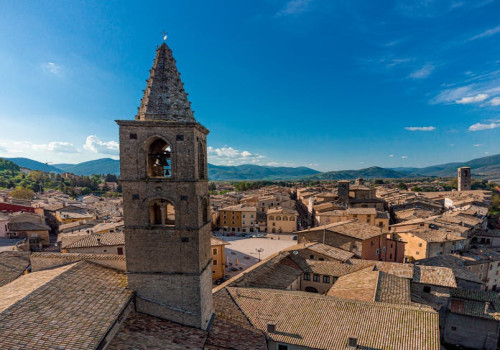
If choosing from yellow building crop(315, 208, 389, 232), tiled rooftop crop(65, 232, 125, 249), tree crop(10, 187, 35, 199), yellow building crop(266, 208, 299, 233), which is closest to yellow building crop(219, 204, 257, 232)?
yellow building crop(266, 208, 299, 233)

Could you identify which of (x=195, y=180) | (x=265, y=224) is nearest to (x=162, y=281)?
(x=195, y=180)

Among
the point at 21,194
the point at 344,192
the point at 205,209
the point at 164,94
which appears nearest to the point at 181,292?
the point at 205,209

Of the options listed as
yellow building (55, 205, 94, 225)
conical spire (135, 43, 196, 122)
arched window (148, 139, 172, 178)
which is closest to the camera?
conical spire (135, 43, 196, 122)

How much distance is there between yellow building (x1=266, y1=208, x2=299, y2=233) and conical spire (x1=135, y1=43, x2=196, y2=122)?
58215mm

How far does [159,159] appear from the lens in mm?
15492

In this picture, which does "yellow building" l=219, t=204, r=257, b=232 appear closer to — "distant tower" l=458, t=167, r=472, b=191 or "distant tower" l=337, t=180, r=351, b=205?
"distant tower" l=337, t=180, r=351, b=205

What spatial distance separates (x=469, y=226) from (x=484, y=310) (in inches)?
1110

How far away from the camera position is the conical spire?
43.1 feet

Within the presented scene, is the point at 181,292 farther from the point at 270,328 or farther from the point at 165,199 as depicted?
the point at 270,328

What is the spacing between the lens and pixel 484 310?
24094 mm

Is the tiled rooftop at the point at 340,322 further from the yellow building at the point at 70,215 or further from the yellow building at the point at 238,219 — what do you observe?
the yellow building at the point at 238,219

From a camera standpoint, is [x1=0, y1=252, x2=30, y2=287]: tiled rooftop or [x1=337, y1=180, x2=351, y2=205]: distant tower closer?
[x1=0, y1=252, x2=30, y2=287]: tiled rooftop

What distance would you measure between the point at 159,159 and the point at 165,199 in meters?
2.96

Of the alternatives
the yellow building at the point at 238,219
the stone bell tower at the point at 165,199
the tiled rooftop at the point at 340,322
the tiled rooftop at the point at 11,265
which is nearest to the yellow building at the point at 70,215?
the tiled rooftop at the point at 11,265
